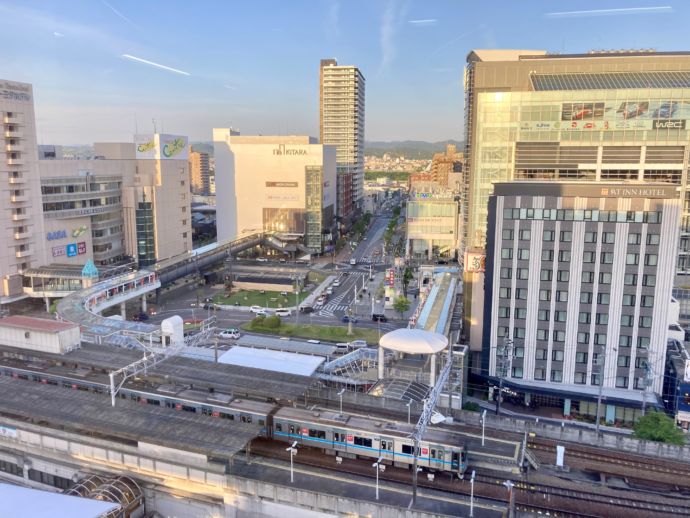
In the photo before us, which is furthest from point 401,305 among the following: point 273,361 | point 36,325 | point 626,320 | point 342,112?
point 342,112

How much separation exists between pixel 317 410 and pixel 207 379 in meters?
5.22

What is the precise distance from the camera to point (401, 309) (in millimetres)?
46562

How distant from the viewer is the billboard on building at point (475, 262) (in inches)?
1395

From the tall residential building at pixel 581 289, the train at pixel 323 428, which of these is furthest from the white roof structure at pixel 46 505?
the tall residential building at pixel 581 289

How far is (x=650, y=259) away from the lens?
30.0 meters

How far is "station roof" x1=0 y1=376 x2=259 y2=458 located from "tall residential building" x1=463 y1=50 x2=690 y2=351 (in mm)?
35282

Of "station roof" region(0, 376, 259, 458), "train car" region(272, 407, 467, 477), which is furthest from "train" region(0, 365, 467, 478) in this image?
"station roof" region(0, 376, 259, 458)

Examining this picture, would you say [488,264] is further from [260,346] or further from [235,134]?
[235,134]

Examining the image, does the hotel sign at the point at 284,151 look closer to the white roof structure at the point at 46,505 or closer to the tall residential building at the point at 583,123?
the tall residential building at the point at 583,123

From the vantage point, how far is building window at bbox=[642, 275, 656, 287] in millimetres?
30062

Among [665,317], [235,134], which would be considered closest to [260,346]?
[665,317]

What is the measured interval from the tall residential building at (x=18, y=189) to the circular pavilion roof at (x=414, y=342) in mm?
35825

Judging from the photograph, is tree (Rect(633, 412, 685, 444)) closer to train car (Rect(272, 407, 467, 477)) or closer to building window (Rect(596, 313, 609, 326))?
building window (Rect(596, 313, 609, 326))

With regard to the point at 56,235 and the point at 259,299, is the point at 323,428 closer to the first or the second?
the point at 259,299
